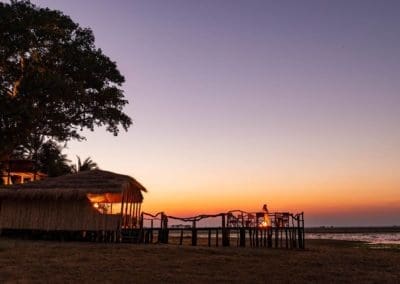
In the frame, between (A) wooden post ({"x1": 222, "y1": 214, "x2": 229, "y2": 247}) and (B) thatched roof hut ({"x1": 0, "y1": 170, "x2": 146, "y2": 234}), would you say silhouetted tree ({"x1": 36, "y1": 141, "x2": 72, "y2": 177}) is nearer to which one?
(B) thatched roof hut ({"x1": 0, "y1": 170, "x2": 146, "y2": 234})

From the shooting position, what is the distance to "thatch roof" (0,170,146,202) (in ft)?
93.1

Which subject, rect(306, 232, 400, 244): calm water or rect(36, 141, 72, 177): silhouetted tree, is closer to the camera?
rect(36, 141, 72, 177): silhouetted tree

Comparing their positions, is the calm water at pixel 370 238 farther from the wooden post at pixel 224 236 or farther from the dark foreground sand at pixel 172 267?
the dark foreground sand at pixel 172 267

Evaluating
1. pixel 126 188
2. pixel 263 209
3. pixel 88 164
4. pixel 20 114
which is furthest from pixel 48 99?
pixel 88 164

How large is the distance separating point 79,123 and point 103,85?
325cm

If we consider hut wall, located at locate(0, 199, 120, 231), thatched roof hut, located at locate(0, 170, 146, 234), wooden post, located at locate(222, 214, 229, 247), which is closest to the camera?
thatched roof hut, located at locate(0, 170, 146, 234)

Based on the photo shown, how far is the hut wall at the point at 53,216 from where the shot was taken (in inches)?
1145

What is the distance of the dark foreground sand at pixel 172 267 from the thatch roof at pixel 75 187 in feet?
15.7

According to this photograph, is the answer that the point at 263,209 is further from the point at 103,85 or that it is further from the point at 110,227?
the point at 103,85

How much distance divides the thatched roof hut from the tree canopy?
3.81 m

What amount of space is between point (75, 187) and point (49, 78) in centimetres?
681

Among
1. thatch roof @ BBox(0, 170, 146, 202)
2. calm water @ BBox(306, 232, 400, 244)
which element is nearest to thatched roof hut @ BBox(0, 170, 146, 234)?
thatch roof @ BBox(0, 170, 146, 202)

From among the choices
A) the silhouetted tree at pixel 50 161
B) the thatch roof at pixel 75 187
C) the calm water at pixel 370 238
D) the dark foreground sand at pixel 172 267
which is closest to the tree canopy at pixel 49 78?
the thatch roof at pixel 75 187

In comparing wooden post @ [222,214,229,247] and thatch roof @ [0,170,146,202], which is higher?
thatch roof @ [0,170,146,202]
